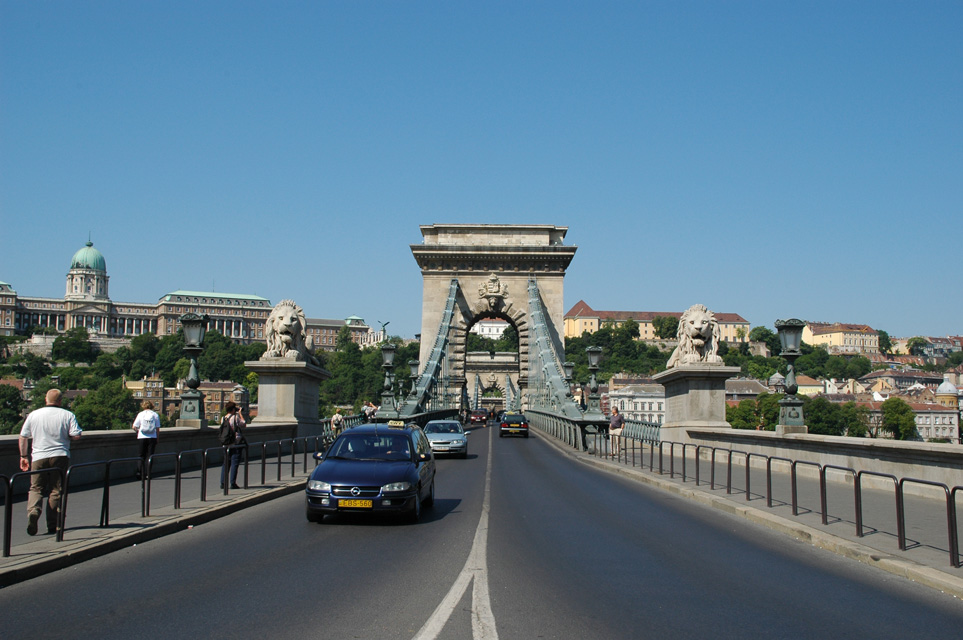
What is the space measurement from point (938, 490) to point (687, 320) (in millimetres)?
11124

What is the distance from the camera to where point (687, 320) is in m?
23.1

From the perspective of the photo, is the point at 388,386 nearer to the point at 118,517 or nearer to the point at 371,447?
the point at 371,447

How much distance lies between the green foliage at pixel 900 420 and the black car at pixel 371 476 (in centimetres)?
8560

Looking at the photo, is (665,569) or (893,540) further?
(893,540)

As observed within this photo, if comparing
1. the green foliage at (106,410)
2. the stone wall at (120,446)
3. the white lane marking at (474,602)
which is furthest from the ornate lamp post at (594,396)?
the green foliage at (106,410)

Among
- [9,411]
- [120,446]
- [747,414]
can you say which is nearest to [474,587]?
[120,446]

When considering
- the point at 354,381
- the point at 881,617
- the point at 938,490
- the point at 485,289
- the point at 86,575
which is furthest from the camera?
the point at 354,381

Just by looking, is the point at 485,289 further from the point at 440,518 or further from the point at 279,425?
the point at 440,518


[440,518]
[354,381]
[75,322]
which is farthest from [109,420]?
[75,322]

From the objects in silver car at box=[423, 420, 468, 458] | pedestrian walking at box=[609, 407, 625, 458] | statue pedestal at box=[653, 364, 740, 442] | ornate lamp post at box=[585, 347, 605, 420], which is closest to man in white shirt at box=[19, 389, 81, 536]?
statue pedestal at box=[653, 364, 740, 442]

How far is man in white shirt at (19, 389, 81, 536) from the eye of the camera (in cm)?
937

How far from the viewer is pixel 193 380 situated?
1939 cm

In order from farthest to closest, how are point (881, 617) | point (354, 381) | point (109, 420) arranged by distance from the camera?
point (354, 381) < point (109, 420) < point (881, 617)

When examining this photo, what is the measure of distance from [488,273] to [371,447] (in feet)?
144
